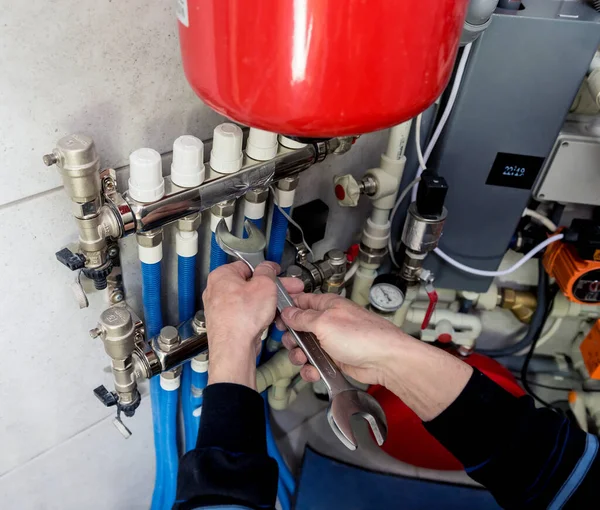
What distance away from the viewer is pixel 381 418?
621mm

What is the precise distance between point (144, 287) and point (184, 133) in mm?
204

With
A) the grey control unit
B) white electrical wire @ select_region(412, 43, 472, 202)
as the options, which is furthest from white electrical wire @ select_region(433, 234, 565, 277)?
white electrical wire @ select_region(412, 43, 472, 202)

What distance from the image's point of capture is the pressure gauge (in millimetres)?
905

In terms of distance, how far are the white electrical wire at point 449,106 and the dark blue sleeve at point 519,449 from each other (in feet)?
1.17

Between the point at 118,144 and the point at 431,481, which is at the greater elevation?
the point at 118,144

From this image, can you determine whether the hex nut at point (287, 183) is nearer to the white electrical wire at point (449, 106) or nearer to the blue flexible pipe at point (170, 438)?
the white electrical wire at point (449, 106)

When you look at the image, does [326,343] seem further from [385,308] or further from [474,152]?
[474,152]

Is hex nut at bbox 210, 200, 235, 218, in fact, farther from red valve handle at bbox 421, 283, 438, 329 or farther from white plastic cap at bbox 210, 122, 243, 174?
red valve handle at bbox 421, 283, 438, 329

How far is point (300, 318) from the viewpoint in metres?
0.64

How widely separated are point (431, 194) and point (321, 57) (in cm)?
45

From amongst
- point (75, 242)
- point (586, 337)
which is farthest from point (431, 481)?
point (75, 242)

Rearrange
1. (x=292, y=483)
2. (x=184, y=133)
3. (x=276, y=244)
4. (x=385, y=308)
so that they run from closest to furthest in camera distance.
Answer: (x=184, y=133), (x=276, y=244), (x=385, y=308), (x=292, y=483)

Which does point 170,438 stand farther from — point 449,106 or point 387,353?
point 449,106

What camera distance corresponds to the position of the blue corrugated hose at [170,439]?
0.85 meters
